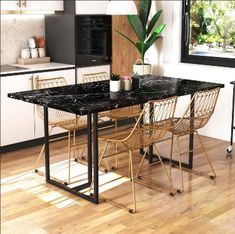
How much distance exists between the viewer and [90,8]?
5527 millimetres

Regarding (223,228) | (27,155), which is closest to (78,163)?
(27,155)

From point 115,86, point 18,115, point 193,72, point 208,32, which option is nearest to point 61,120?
point 18,115

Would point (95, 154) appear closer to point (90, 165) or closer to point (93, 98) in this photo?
point (90, 165)

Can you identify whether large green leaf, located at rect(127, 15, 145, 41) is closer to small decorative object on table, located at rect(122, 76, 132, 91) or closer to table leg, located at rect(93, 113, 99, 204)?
small decorative object on table, located at rect(122, 76, 132, 91)

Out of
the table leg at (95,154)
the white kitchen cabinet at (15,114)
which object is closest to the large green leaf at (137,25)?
the white kitchen cabinet at (15,114)

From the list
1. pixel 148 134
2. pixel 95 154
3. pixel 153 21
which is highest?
pixel 153 21

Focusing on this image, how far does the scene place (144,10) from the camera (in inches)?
226

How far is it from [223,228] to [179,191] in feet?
2.32

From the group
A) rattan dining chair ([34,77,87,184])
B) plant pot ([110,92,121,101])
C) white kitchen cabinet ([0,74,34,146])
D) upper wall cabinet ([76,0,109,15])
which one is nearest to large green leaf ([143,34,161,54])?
upper wall cabinet ([76,0,109,15])

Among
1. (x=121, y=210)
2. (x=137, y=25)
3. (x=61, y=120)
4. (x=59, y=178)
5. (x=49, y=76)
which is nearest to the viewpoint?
(x=121, y=210)

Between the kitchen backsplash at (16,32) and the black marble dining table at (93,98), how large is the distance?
1611mm

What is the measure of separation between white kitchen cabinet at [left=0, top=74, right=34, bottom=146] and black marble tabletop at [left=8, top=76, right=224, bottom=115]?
3.11 ft

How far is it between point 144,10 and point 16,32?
5.31 ft

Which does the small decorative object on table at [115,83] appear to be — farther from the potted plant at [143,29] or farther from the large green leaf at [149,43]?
the large green leaf at [149,43]
